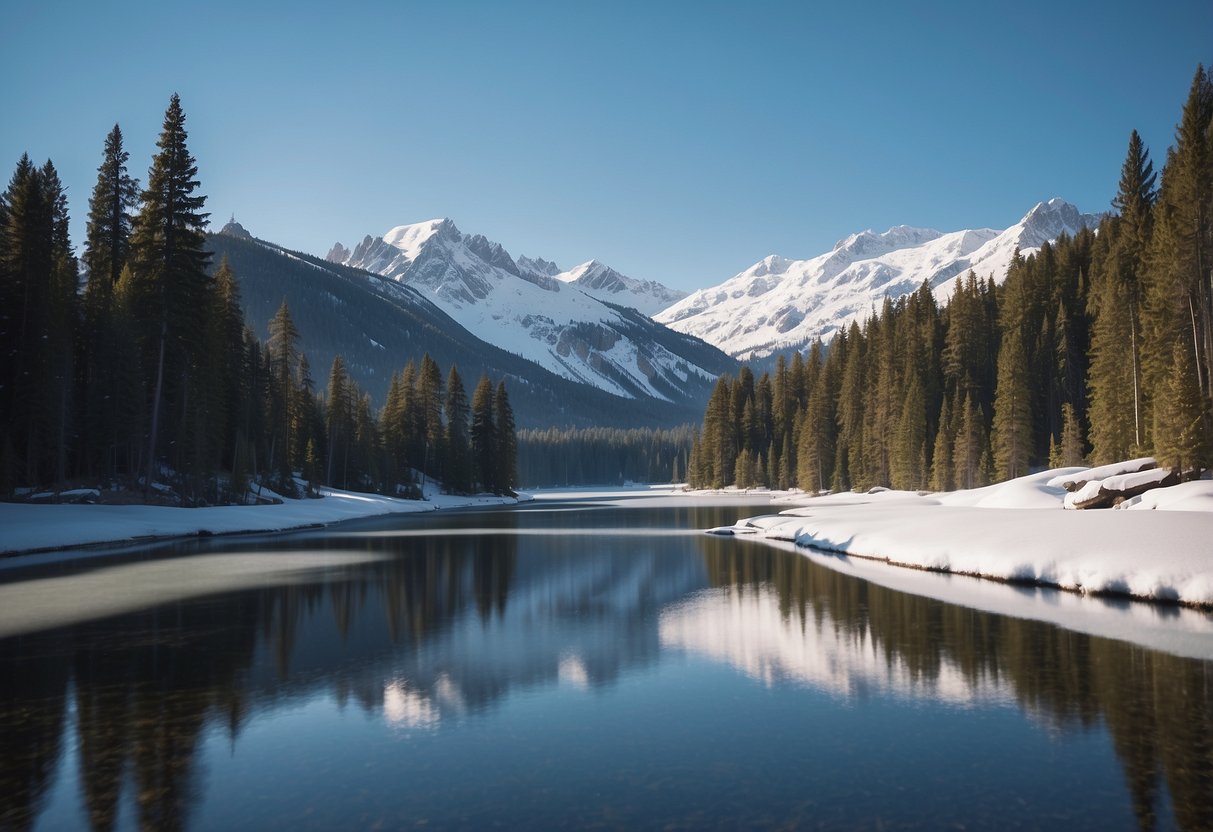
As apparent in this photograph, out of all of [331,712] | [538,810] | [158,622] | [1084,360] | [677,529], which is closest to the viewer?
[538,810]

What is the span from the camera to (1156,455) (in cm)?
3941

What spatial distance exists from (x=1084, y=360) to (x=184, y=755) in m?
83.1

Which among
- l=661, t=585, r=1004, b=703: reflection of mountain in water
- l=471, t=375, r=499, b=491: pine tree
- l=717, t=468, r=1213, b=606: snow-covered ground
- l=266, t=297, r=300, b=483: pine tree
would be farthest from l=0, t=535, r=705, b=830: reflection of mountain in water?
l=471, t=375, r=499, b=491: pine tree

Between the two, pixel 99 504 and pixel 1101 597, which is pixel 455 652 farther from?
pixel 99 504

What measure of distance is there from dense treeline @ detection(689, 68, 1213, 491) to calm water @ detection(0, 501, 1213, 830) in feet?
94.2

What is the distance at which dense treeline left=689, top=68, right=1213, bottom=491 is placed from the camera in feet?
138

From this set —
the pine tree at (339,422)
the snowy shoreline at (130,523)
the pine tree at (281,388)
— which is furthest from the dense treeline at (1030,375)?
the pine tree at (281,388)

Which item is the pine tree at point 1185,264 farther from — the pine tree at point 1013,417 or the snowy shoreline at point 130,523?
the snowy shoreline at point 130,523

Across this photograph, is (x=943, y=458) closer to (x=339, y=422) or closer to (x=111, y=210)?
(x=339, y=422)

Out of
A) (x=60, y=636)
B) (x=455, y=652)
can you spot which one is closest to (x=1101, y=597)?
(x=455, y=652)

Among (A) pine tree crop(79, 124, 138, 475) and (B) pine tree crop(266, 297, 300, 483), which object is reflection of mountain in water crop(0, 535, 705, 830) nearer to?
(A) pine tree crop(79, 124, 138, 475)

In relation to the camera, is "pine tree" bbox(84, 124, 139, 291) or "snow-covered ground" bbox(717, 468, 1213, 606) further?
"pine tree" bbox(84, 124, 139, 291)

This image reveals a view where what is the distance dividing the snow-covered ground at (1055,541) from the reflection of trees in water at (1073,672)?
509 cm

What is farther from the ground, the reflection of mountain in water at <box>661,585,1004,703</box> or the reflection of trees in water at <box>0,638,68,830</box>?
the reflection of trees in water at <box>0,638,68,830</box>
